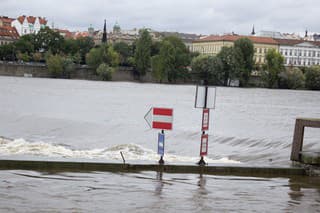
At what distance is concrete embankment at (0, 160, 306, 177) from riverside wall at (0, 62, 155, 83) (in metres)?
158

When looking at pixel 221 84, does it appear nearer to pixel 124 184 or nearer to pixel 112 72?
pixel 112 72

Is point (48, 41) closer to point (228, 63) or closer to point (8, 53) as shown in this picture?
point (8, 53)

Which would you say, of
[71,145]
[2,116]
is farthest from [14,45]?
[71,145]

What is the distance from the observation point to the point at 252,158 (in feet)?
83.0

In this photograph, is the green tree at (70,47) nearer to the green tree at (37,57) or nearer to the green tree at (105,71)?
the green tree at (37,57)

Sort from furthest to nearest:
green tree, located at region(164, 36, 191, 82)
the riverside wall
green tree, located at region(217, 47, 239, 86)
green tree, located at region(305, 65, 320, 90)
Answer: the riverside wall < green tree, located at region(164, 36, 191, 82) < green tree, located at region(305, 65, 320, 90) < green tree, located at region(217, 47, 239, 86)

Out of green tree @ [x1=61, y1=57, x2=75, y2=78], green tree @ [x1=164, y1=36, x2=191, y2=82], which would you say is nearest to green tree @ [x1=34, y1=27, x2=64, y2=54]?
green tree @ [x1=61, y1=57, x2=75, y2=78]

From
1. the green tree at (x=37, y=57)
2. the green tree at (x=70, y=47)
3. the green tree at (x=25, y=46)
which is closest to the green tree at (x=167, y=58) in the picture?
the green tree at (x=70, y=47)

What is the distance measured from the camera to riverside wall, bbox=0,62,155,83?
174 metres

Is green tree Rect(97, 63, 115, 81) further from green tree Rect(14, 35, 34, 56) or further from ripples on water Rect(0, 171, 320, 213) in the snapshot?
ripples on water Rect(0, 171, 320, 213)

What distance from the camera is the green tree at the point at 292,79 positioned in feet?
481

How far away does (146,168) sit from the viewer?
15.0 meters

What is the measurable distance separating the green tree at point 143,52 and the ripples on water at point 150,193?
A: 148467mm

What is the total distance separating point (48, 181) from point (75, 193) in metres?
1.39
